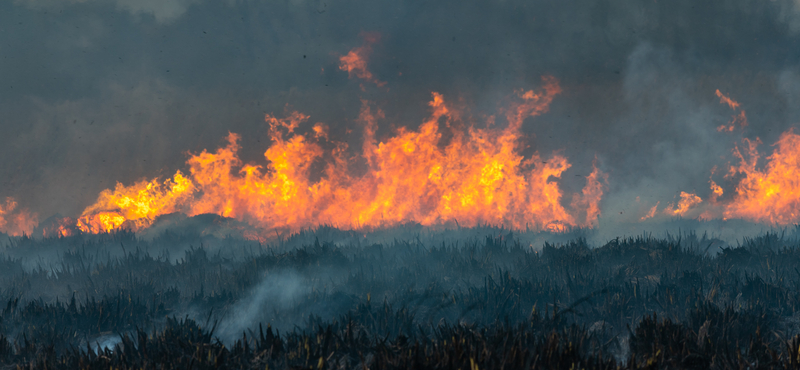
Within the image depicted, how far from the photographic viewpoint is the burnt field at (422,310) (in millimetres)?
6516

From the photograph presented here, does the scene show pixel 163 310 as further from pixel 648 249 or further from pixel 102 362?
pixel 648 249

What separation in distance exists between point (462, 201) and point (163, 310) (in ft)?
42.1

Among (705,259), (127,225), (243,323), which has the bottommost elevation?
(243,323)

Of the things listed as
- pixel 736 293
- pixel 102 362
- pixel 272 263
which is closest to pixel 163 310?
pixel 272 263

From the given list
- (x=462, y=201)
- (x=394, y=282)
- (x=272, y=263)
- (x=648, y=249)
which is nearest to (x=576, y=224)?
(x=462, y=201)

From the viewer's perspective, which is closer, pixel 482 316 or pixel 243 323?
pixel 482 316

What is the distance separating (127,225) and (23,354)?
16129mm

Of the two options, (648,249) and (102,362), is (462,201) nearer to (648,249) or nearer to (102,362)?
(648,249)

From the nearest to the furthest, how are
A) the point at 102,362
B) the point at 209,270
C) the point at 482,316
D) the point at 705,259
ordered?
the point at 102,362 → the point at 482,316 → the point at 705,259 → the point at 209,270

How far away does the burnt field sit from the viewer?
21.4ft

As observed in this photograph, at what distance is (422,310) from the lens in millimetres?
11180

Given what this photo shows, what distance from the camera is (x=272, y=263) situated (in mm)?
15016

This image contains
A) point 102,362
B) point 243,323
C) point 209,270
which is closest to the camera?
point 102,362

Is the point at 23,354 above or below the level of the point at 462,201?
below
